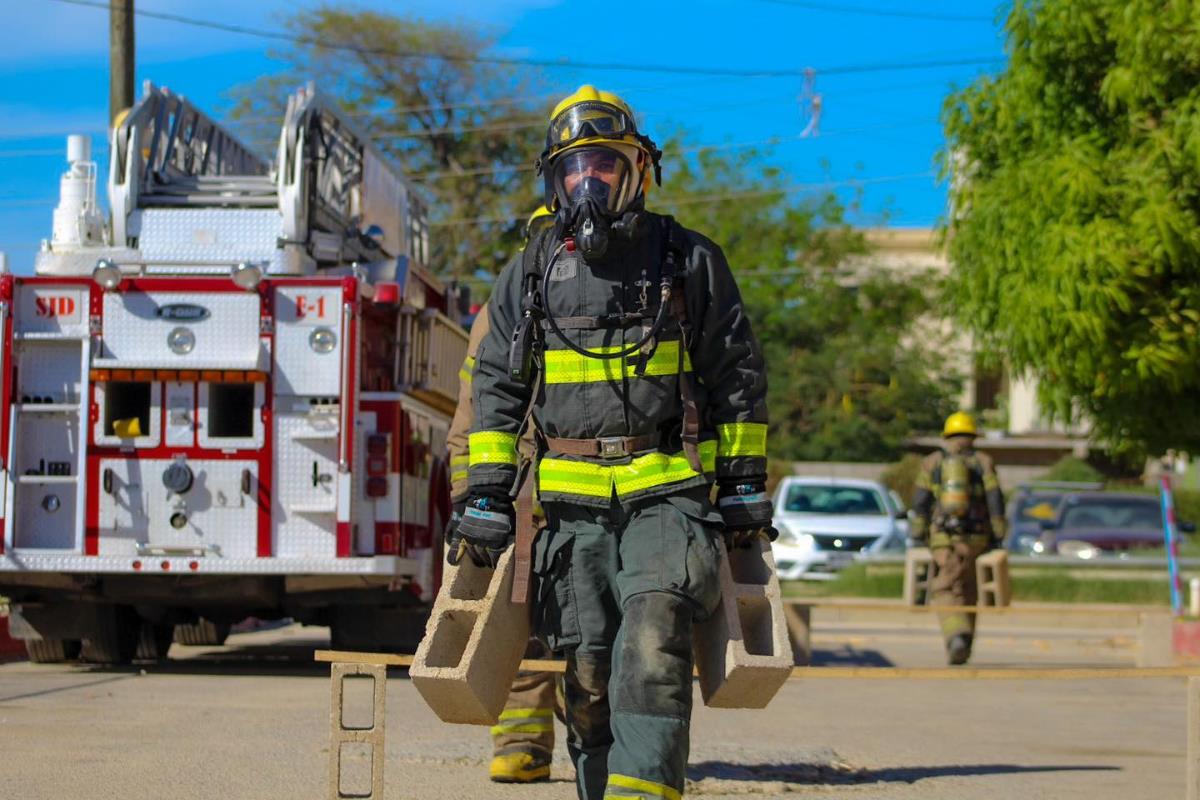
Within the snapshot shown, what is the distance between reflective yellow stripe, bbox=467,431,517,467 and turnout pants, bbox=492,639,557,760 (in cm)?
201

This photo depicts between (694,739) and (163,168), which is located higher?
(163,168)

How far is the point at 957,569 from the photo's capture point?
1448cm

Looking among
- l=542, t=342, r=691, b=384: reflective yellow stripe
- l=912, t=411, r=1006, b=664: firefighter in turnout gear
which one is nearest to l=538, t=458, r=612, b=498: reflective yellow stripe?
l=542, t=342, r=691, b=384: reflective yellow stripe

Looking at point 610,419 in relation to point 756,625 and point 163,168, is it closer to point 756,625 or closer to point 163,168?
point 756,625

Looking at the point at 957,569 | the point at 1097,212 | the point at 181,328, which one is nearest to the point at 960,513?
the point at 957,569

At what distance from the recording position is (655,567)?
204 inches

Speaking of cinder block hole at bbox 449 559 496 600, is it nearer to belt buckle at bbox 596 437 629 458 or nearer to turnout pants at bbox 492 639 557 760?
belt buckle at bbox 596 437 629 458

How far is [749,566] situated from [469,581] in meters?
0.82

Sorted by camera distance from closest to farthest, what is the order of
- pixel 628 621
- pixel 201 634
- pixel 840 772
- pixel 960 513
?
1. pixel 628 621
2. pixel 840 772
3. pixel 960 513
4. pixel 201 634

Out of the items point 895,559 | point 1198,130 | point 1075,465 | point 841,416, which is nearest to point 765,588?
Answer: point 1198,130

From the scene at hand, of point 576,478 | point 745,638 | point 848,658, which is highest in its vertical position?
point 576,478

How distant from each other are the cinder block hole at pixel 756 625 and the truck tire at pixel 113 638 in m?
7.82

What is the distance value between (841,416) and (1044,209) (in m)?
31.7

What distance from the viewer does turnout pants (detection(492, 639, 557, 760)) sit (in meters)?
7.32
